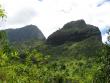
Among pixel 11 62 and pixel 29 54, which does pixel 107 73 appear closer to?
pixel 29 54

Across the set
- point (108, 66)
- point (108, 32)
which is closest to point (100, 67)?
point (108, 66)

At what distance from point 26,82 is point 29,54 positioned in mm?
2300

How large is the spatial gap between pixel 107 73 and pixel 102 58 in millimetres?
1465

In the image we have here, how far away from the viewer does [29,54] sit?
2494 cm

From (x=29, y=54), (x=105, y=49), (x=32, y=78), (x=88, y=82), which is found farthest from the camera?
(x=88, y=82)

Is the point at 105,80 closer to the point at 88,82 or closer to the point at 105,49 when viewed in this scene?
the point at 105,49

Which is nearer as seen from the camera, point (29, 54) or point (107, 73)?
point (29, 54)

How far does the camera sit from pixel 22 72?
2625 centimetres

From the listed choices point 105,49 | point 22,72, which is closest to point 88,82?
point 105,49

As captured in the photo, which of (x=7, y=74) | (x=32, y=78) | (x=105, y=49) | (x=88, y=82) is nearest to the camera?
(x=7, y=74)

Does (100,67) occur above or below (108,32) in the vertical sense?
below

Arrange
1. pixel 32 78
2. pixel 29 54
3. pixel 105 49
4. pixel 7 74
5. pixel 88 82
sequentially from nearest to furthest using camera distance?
pixel 7 74 < pixel 29 54 < pixel 32 78 < pixel 105 49 < pixel 88 82

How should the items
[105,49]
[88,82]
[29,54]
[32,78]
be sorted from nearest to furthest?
1. [29,54]
2. [32,78]
3. [105,49]
4. [88,82]

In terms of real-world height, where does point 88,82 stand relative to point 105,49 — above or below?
below
